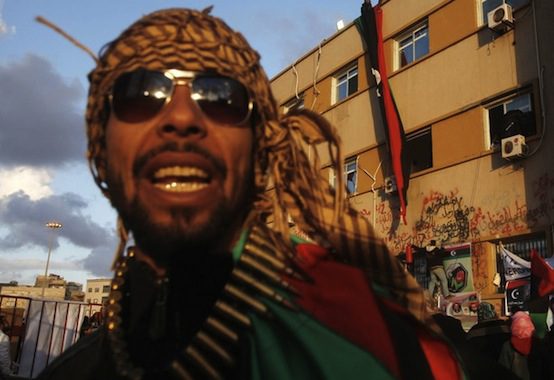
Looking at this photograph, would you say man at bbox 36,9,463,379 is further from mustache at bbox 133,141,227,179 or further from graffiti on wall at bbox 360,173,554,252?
graffiti on wall at bbox 360,173,554,252

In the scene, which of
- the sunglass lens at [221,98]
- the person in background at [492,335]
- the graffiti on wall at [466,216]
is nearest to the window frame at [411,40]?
the graffiti on wall at [466,216]

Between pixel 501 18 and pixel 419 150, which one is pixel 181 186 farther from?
pixel 419 150

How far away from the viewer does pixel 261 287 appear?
1482 millimetres

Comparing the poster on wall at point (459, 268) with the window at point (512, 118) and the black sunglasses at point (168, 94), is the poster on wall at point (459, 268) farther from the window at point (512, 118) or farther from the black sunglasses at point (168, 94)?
the black sunglasses at point (168, 94)

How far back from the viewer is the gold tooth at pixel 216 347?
4.62 ft

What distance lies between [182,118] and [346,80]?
58.8 ft

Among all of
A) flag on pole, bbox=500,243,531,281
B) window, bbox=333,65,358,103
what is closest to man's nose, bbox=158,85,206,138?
flag on pole, bbox=500,243,531,281

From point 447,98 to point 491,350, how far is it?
9598 mm

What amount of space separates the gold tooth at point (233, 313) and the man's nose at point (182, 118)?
1.55ft

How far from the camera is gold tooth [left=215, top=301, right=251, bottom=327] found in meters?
1.43

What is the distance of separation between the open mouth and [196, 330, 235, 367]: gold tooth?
0.40m

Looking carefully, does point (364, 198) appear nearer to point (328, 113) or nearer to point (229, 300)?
point (328, 113)

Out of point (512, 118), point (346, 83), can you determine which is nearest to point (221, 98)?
point (512, 118)

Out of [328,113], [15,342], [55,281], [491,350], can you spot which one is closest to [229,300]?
[491,350]
